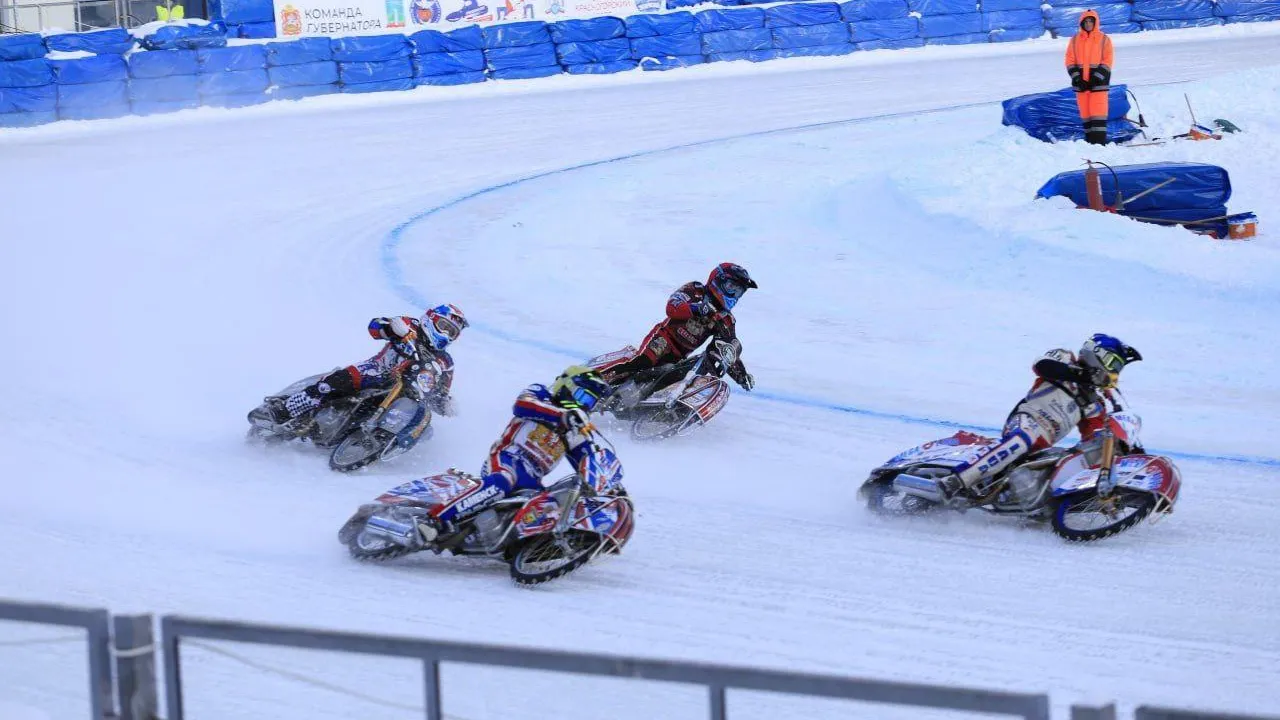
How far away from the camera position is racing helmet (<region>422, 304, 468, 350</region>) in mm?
10633

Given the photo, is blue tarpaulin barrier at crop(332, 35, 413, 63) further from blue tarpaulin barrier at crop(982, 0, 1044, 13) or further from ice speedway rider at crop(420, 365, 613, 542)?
ice speedway rider at crop(420, 365, 613, 542)

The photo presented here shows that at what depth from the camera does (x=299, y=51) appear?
2917cm

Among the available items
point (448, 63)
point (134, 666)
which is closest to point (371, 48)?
point (448, 63)

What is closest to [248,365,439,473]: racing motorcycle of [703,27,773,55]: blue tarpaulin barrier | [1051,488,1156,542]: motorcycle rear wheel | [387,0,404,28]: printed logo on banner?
[1051,488,1156,542]: motorcycle rear wheel

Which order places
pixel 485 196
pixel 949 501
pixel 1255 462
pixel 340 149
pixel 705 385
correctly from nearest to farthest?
pixel 949 501 → pixel 1255 462 → pixel 705 385 → pixel 485 196 → pixel 340 149

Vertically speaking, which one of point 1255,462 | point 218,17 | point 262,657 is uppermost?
point 218,17

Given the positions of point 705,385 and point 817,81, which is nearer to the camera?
point 705,385

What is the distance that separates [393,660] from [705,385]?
6.77 metres

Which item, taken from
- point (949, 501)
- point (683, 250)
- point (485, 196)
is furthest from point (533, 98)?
point (949, 501)

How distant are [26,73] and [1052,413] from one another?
2316cm

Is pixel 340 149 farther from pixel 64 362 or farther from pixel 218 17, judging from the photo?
pixel 64 362

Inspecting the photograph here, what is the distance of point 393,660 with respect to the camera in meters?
4.40

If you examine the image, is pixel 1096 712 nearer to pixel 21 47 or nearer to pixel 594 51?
pixel 21 47

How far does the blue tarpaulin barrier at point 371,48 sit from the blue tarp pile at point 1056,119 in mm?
13790
